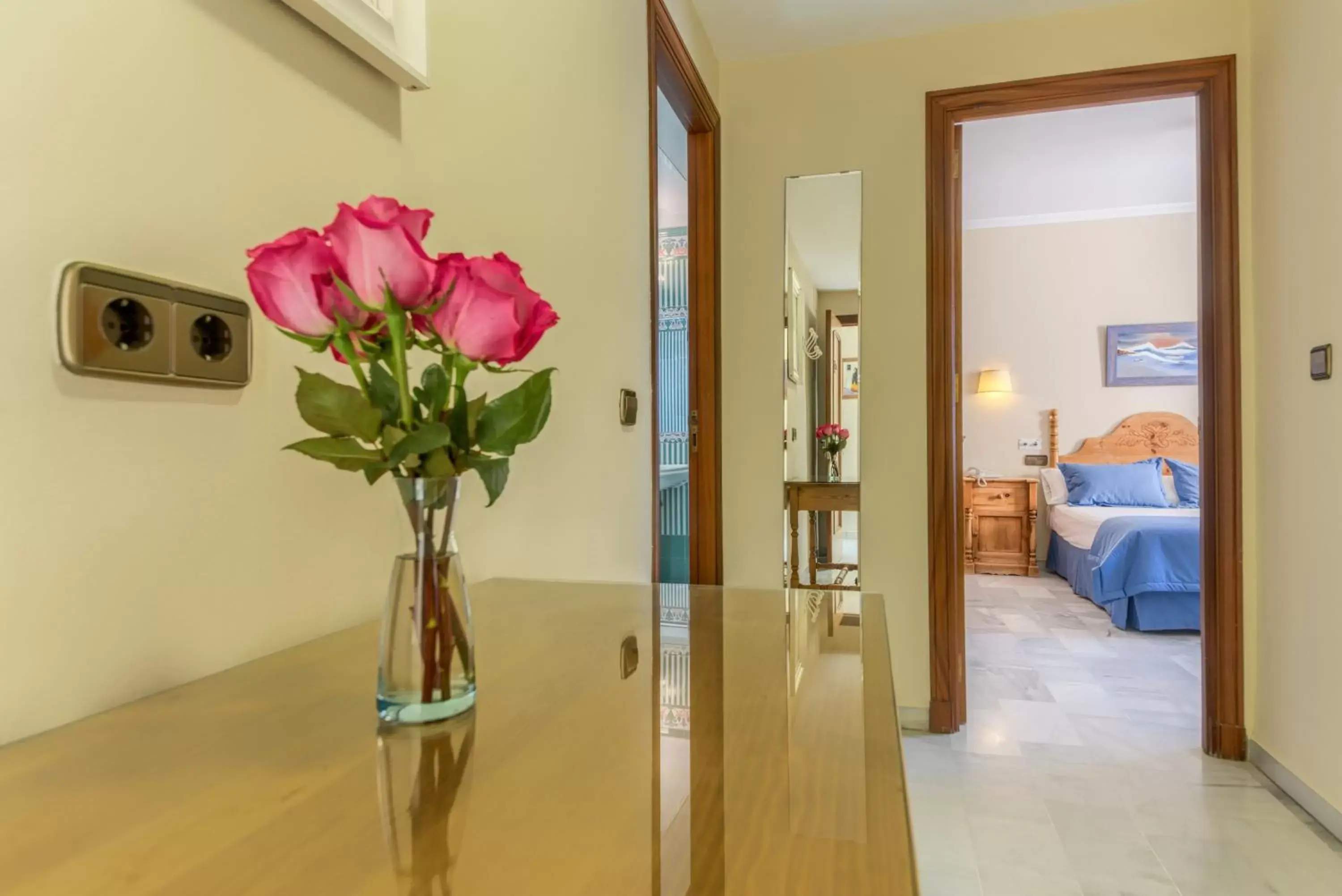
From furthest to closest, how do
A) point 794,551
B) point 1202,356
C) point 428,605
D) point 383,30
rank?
point 794,551, point 1202,356, point 383,30, point 428,605

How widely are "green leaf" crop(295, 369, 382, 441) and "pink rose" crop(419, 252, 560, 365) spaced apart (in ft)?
0.23

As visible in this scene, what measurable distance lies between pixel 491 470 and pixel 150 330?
0.31m

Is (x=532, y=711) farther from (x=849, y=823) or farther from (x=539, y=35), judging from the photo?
(x=539, y=35)

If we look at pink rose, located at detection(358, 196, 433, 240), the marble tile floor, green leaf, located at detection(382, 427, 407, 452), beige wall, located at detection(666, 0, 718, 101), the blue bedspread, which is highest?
beige wall, located at detection(666, 0, 718, 101)

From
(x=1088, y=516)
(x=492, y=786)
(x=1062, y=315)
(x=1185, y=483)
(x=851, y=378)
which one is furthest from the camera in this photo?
(x=1062, y=315)

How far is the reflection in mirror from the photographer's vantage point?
107 inches

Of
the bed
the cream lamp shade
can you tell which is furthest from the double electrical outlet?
the cream lamp shade

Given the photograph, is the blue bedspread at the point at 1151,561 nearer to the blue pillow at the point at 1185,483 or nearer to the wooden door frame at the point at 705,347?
the blue pillow at the point at 1185,483

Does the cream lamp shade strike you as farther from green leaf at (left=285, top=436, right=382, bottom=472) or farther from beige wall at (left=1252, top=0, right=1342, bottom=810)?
green leaf at (left=285, top=436, right=382, bottom=472)

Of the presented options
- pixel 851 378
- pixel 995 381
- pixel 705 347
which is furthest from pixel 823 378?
pixel 995 381

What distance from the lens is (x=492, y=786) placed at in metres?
0.45

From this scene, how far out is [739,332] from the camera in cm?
282

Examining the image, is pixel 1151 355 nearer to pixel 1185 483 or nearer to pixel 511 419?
pixel 1185 483

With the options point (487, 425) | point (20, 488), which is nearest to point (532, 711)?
point (487, 425)
